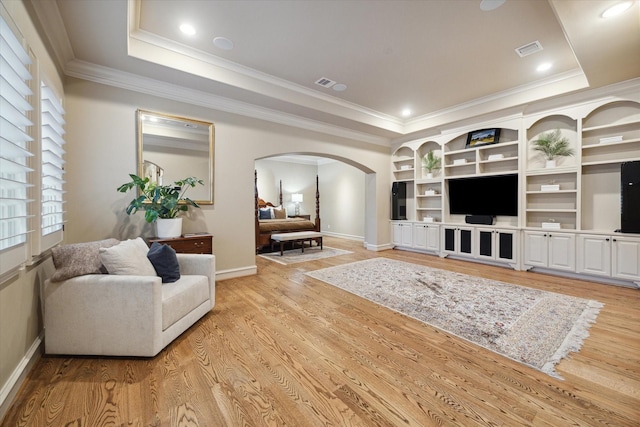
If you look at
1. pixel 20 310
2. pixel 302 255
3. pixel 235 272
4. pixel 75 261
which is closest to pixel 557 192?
pixel 302 255

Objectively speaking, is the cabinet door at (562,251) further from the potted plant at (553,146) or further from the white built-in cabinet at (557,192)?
the potted plant at (553,146)

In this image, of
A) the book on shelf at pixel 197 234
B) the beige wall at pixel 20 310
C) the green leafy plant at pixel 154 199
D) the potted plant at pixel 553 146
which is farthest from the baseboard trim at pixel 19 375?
the potted plant at pixel 553 146

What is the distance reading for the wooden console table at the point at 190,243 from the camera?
3373 millimetres

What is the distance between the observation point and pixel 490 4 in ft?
8.28

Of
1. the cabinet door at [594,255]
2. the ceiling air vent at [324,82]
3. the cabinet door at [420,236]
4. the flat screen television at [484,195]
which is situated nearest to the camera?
the cabinet door at [594,255]

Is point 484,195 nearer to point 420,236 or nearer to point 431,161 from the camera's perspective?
point 431,161

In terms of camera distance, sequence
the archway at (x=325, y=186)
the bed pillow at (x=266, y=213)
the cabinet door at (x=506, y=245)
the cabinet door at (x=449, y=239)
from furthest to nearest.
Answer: the archway at (x=325, y=186) → the bed pillow at (x=266, y=213) → the cabinet door at (x=449, y=239) → the cabinet door at (x=506, y=245)

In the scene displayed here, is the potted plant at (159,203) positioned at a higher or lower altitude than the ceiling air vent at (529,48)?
lower

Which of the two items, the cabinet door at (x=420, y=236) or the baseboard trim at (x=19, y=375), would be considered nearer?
the baseboard trim at (x=19, y=375)

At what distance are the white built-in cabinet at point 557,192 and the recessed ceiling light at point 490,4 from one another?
286 cm

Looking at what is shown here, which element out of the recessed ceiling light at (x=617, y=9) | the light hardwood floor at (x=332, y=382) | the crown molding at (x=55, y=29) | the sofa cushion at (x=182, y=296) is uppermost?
the recessed ceiling light at (x=617, y=9)

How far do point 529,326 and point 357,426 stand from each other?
2122 millimetres

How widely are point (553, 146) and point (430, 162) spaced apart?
2112 mm

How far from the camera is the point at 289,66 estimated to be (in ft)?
12.0
